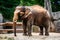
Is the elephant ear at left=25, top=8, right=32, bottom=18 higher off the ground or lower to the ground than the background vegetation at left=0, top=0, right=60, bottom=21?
higher

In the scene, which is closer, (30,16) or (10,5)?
(30,16)

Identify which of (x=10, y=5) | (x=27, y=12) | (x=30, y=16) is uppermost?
(x=27, y=12)

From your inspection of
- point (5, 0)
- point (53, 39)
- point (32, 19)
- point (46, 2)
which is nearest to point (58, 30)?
point (46, 2)

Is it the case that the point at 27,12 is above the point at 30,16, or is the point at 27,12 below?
above

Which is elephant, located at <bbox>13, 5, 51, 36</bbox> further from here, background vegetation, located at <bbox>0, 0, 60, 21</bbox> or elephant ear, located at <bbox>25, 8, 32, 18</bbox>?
background vegetation, located at <bbox>0, 0, 60, 21</bbox>

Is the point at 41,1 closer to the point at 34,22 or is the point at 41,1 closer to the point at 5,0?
the point at 5,0

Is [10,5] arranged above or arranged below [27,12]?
below

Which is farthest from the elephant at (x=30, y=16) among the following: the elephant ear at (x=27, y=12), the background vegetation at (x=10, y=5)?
the background vegetation at (x=10, y=5)

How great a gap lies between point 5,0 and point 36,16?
11143 millimetres

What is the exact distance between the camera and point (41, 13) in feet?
43.9

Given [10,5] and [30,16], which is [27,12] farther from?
[10,5]

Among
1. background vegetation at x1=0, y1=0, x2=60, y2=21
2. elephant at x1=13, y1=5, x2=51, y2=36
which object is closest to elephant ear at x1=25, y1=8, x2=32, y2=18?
elephant at x1=13, y1=5, x2=51, y2=36

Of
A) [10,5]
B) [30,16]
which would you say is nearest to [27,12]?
[30,16]

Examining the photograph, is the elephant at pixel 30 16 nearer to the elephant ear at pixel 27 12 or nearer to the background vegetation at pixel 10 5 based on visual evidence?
the elephant ear at pixel 27 12
